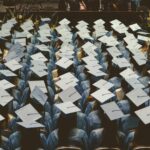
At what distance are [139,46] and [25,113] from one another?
3297mm

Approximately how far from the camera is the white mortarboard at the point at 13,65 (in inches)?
239

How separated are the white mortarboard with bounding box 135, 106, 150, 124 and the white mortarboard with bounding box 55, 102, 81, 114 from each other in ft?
2.44

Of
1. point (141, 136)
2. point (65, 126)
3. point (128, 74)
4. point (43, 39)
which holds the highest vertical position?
point (43, 39)

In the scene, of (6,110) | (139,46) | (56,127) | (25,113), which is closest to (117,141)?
(56,127)

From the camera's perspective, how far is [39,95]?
16.7 feet

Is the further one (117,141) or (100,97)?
(100,97)

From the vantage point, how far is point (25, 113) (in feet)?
15.4

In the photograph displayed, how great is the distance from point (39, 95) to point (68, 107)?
47 centimetres

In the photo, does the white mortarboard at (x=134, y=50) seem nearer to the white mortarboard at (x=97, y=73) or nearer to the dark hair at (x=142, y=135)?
the white mortarboard at (x=97, y=73)

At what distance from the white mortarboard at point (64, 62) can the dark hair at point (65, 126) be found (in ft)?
5.41

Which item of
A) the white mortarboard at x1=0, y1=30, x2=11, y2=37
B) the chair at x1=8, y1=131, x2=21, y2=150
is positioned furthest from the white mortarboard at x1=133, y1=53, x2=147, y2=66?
the chair at x1=8, y1=131, x2=21, y2=150

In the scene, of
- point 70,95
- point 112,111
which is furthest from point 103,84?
point 112,111

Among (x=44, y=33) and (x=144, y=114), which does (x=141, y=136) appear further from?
(x=44, y=33)

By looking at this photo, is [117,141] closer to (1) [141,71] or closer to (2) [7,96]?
(2) [7,96]
